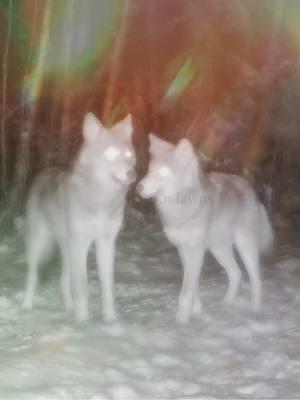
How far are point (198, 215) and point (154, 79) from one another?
6.53 feet

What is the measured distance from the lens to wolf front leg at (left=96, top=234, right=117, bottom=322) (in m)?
2.43

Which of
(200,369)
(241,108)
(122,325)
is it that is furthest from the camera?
(241,108)

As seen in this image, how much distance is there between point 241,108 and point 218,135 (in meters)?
0.27

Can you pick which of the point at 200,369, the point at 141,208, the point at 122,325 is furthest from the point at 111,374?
the point at 141,208

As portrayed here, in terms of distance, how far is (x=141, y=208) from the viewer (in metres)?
4.23

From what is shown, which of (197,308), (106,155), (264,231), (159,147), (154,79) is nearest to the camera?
(106,155)

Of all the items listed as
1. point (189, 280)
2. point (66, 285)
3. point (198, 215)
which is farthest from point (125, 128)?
point (66, 285)

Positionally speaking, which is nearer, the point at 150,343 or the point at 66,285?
the point at 150,343

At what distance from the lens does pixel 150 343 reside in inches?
89.0

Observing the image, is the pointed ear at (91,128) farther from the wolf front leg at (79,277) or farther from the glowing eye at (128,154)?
the wolf front leg at (79,277)

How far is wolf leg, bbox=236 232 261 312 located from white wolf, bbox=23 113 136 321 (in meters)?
0.58

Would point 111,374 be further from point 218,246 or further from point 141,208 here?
point 141,208

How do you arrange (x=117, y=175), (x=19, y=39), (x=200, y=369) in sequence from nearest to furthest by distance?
(x=200, y=369) < (x=117, y=175) < (x=19, y=39)

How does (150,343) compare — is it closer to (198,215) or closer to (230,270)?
(198,215)
